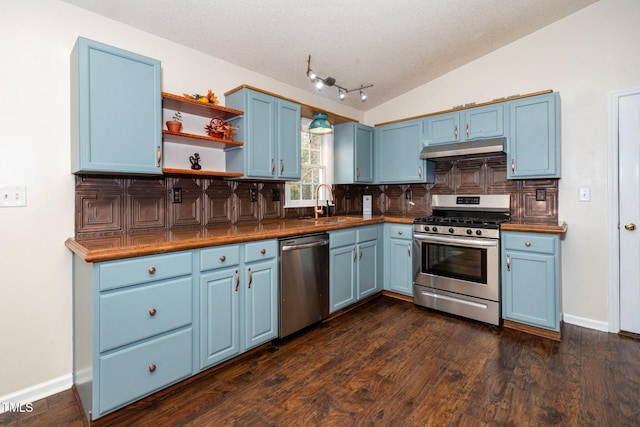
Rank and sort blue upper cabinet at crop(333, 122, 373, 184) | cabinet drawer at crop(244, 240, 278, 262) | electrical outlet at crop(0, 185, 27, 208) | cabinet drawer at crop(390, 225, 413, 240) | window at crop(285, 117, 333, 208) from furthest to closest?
blue upper cabinet at crop(333, 122, 373, 184)
window at crop(285, 117, 333, 208)
cabinet drawer at crop(390, 225, 413, 240)
cabinet drawer at crop(244, 240, 278, 262)
electrical outlet at crop(0, 185, 27, 208)

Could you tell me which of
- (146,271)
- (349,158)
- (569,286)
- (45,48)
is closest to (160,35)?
(45,48)

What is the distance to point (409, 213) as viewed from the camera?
4180mm

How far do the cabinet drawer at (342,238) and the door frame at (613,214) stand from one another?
2.30m

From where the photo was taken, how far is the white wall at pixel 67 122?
190cm

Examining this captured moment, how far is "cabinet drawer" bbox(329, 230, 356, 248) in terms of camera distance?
303 centimetres

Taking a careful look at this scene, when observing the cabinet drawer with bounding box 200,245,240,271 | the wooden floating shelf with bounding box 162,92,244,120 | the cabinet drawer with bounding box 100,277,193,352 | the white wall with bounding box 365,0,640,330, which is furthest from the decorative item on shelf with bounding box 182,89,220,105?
the white wall with bounding box 365,0,640,330

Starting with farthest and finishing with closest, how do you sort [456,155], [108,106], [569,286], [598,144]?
[456,155]
[569,286]
[598,144]
[108,106]

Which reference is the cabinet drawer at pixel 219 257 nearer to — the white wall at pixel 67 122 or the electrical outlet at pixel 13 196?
the white wall at pixel 67 122

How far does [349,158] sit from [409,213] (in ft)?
3.59

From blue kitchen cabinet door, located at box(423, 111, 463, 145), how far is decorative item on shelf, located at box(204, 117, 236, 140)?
2247 mm

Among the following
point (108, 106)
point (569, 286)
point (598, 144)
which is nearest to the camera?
point (108, 106)

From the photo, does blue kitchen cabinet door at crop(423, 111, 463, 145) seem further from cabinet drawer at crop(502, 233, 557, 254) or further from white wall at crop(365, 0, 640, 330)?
cabinet drawer at crop(502, 233, 557, 254)

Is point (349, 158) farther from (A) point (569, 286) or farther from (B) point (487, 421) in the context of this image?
(B) point (487, 421)

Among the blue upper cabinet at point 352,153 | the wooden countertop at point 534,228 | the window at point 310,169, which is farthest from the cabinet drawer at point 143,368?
the wooden countertop at point 534,228
